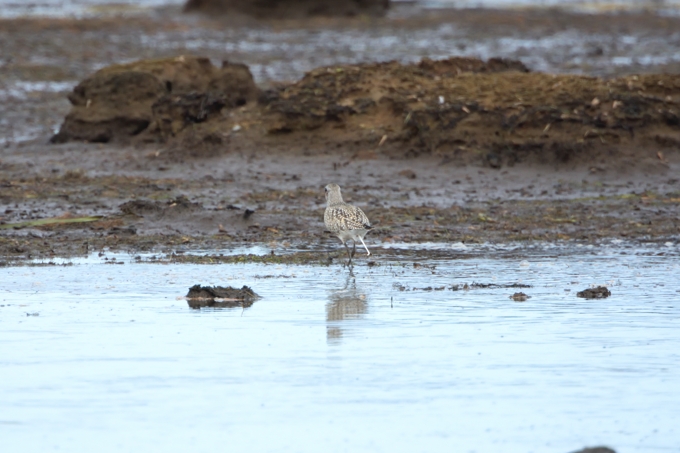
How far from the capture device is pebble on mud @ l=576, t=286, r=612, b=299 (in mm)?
8805

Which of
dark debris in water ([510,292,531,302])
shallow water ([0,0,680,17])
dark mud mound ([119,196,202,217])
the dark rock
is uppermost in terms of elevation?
shallow water ([0,0,680,17])

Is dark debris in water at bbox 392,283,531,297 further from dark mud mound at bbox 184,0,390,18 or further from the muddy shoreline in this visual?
dark mud mound at bbox 184,0,390,18

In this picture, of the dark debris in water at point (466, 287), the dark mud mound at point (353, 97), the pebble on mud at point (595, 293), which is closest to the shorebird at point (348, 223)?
the dark debris in water at point (466, 287)

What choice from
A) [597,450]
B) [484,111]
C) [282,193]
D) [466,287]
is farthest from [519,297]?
[484,111]

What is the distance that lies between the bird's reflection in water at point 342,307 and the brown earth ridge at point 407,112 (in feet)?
20.4

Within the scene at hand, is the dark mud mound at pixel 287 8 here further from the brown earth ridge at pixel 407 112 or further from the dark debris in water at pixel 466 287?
the dark debris in water at pixel 466 287

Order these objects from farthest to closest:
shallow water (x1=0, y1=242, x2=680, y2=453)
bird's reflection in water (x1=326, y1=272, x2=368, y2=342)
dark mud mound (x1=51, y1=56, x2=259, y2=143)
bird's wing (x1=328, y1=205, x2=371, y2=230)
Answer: dark mud mound (x1=51, y1=56, x2=259, y2=143) < bird's wing (x1=328, y1=205, x2=371, y2=230) < bird's reflection in water (x1=326, y1=272, x2=368, y2=342) < shallow water (x1=0, y1=242, x2=680, y2=453)

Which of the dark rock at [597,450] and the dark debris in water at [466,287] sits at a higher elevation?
A: the dark debris in water at [466,287]

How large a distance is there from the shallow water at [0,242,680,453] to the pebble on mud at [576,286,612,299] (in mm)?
109

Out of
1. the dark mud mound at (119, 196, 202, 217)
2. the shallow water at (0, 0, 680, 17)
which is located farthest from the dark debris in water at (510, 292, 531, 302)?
the shallow water at (0, 0, 680, 17)

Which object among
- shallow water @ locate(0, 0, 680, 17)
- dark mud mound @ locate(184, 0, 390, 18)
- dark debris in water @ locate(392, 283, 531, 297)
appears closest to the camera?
dark debris in water @ locate(392, 283, 531, 297)

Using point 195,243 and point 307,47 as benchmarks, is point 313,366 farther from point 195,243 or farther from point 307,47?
point 307,47

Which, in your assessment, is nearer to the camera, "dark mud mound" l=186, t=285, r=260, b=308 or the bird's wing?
"dark mud mound" l=186, t=285, r=260, b=308

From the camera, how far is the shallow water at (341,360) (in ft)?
18.9
